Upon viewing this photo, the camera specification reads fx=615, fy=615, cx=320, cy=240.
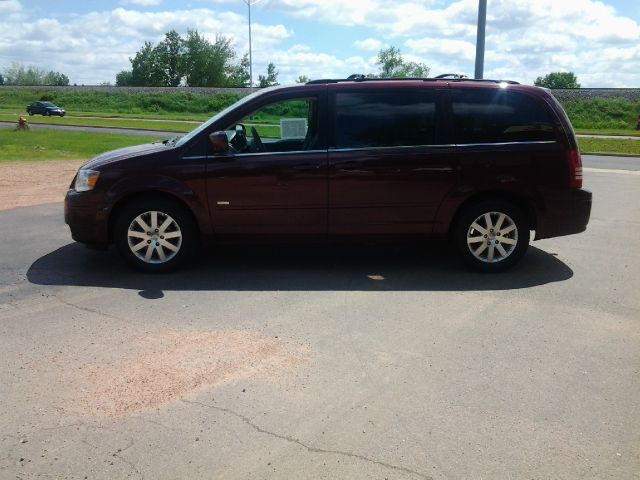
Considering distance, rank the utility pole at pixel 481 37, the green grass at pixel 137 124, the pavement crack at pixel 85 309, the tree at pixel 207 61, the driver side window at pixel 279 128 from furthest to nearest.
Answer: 1. the tree at pixel 207 61
2. the green grass at pixel 137 124
3. the utility pole at pixel 481 37
4. the driver side window at pixel 279 128
5. the pavement crack at pixel 85 309

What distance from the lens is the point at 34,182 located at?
1226 centimetres

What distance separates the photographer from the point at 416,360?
416cm

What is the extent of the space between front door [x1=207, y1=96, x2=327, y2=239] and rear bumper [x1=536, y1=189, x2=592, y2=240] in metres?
2.27

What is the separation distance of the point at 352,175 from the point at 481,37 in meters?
9.83

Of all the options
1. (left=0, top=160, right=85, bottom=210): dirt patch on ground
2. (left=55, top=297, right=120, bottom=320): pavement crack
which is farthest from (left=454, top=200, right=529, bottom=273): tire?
(left=0, top=160, right=85, bottom=210): dirt patch on ground

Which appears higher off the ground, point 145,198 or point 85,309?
point 145,198

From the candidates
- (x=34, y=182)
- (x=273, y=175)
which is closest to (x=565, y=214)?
(x=273, y=175)

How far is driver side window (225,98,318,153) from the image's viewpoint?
6176 millimetres

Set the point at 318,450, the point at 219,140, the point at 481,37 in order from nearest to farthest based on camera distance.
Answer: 1. the point at 318,450
2. the point at 219,140
3. the point at 481,37

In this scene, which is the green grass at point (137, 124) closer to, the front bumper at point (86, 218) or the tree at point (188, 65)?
the front bumper at point (86, 218)

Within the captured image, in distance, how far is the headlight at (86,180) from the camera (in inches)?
239

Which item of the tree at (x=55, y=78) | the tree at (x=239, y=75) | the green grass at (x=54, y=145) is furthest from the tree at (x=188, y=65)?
the green grass at (x=54, y=145)

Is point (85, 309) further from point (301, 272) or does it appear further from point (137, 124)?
point (137, 124)

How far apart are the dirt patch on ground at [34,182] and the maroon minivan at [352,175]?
455cm
